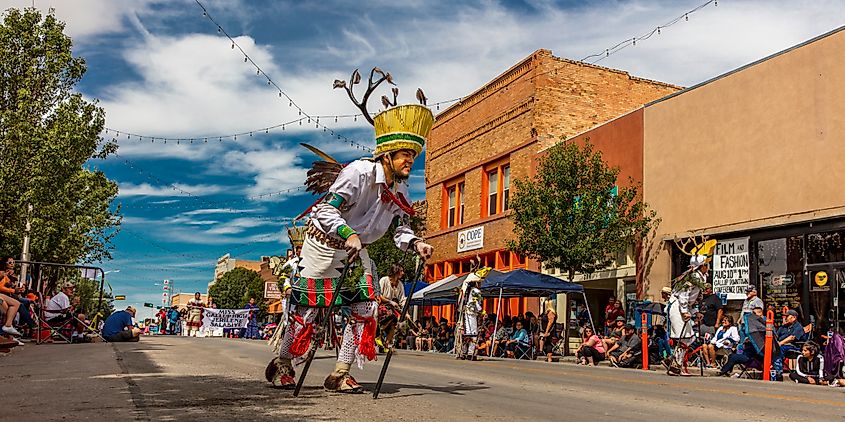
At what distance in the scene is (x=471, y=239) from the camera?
1330 inches

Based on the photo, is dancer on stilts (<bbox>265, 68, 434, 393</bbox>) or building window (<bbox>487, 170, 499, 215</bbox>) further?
building window (<bbox>487, 170, 499, 215</bbox>)

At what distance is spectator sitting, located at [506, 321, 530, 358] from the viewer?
835 inches

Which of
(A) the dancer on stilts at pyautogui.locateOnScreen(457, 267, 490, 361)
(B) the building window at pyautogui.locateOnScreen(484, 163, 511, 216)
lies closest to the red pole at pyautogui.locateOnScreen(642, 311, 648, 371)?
(A) the dancer on stilts at pyautogui.locateOnScreen(457, 267, 490, 361)

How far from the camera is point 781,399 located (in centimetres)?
791

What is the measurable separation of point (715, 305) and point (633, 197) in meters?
6.25

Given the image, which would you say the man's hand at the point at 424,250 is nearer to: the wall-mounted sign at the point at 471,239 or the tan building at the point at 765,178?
the tan building at the point at 765,178

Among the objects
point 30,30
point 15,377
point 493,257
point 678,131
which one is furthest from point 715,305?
point 30,30

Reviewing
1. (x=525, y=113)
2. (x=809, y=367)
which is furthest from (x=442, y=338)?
(x=809, y=367)

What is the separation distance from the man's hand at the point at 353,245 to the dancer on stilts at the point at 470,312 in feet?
40.8

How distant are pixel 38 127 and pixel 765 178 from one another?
1804 centimetres

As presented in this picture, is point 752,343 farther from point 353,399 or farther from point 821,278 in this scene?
point 353,399

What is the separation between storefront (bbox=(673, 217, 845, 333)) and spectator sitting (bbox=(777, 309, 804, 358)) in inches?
113

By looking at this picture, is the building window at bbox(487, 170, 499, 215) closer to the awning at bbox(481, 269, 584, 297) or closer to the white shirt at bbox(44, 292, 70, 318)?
the awning at bbox(481, 269, 584, 297)

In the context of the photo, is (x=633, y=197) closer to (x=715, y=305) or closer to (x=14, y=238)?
(x=715, y=305)
